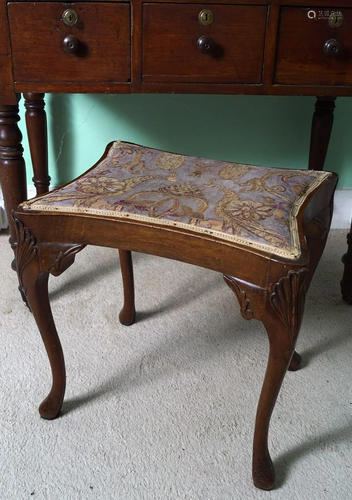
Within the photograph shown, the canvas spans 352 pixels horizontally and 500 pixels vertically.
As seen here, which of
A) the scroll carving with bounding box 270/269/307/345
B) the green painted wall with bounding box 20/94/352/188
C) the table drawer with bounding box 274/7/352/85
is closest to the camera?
the scroll carving with bounding box 270/269/307/345

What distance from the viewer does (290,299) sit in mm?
755

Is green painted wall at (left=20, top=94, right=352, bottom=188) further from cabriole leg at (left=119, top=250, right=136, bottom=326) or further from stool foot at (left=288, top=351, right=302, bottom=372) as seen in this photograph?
stool foot at (left=288, top=351, right=302, bottom=372)

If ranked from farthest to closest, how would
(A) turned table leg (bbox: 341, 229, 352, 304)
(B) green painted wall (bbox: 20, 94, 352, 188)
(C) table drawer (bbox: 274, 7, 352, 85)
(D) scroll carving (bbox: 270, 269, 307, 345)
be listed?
(B) green painted wall (bbox: 20, 94, 352, 188)
(A) turned table leg (bbox: 341, 229, 352, 304)
(C) table drawer (bbox: 274, 7, 352, 85)
(D) scroll carving (bbox: 270, 269, 307, 345)

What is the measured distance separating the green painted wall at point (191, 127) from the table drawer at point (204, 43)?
0.63m

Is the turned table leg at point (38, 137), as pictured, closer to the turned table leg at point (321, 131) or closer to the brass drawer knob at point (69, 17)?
the brass drawer knob at point (69, 17)

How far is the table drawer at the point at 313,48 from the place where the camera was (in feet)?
3.25

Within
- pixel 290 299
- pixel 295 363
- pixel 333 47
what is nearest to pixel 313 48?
pixel 333 47

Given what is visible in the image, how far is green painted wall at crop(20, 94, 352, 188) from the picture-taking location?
1.63 m

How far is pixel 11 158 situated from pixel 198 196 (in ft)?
1.40

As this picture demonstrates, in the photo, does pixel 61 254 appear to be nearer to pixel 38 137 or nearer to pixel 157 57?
pixel 157 57

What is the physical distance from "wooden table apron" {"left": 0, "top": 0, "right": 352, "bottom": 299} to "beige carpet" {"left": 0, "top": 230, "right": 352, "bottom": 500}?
20.4 inches

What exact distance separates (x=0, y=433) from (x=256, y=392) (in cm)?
47

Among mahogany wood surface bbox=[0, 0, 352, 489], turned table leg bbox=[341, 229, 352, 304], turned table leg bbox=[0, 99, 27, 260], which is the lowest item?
turned table leg bbox=[341, 229, 352, 304]

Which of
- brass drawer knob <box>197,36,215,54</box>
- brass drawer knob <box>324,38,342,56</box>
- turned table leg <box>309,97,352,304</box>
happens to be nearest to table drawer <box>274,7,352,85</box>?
brass drawer knob <box>324,38,342,56</box>
